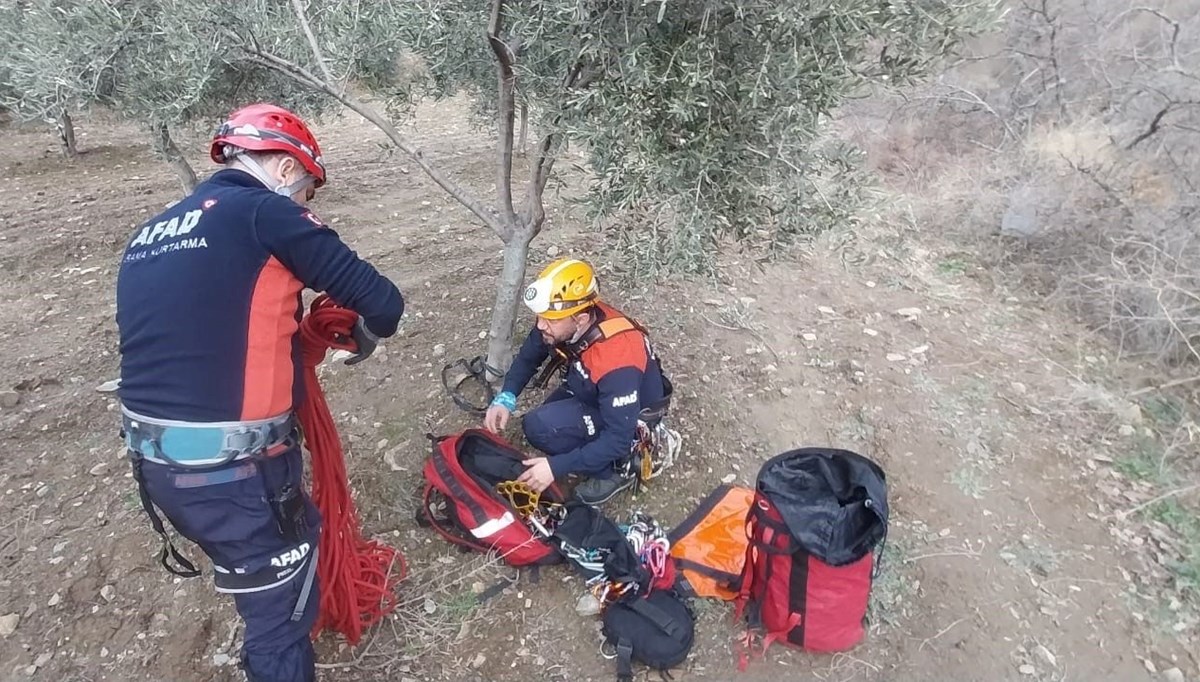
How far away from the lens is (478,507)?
377 centimetres

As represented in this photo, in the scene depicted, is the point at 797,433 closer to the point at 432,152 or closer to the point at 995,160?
the point at 995,160

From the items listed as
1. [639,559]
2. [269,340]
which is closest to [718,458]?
[639,559]

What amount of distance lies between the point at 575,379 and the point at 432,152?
731cm

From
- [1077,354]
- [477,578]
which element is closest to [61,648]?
[477,578]

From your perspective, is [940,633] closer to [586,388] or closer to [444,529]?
[586,388]

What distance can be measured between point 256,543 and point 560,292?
1.76m

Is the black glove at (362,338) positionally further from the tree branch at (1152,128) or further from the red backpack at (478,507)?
the tree branch at (1152,128)

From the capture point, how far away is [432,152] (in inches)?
415

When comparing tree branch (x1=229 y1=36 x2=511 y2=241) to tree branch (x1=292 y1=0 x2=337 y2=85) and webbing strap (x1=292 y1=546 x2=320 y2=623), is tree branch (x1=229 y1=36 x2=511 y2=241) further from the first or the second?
webbing strap (x1=292 y1=546 x2=320 y2=623)

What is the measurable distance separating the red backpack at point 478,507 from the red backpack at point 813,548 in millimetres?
1036

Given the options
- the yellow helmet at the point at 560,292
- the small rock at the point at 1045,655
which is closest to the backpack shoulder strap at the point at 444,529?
the yellow helmet at the point at 560,292

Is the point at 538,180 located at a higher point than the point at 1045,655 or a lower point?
higher

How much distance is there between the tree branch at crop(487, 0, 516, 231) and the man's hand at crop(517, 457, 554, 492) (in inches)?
56.4

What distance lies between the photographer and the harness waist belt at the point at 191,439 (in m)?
2.51
